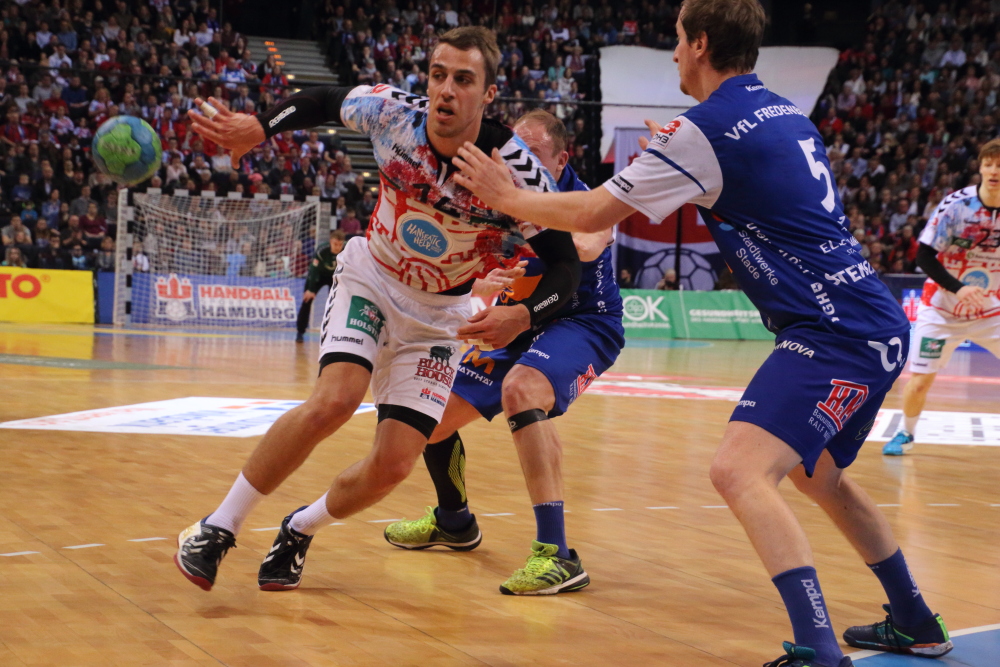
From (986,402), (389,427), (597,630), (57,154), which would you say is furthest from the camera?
(57,154)

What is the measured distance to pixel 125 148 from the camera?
26.1 feet

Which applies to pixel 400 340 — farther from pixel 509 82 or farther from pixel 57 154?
pixel 509 82

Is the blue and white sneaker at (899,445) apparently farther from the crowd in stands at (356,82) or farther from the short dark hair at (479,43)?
the crowd in stands at (356,82)

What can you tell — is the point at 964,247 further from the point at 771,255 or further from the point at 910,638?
the point at 771,255

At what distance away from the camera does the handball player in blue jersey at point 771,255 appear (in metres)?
2.92

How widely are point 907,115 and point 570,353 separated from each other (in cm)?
2460

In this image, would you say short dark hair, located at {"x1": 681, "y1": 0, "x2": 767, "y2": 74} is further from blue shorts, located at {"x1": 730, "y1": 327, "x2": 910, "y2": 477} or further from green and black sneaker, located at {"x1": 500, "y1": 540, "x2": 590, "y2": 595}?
green and black sneaker, located at {"x1": 500, "y1": 540, "x2": 590, "y2": 595}

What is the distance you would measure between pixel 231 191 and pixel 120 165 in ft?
43.9

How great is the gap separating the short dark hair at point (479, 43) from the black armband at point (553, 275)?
65cm

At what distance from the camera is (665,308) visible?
22.5 meters

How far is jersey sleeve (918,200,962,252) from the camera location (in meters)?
8.00

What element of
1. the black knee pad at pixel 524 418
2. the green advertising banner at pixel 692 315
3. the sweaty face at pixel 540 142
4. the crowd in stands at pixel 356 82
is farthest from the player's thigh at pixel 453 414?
the green advertising banner at pixel 692 315

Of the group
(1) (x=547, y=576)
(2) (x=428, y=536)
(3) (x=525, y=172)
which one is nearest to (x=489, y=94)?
(3) (x=525, y=172)

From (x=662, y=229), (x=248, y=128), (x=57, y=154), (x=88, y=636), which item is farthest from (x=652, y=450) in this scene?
(x=662, y=229)
